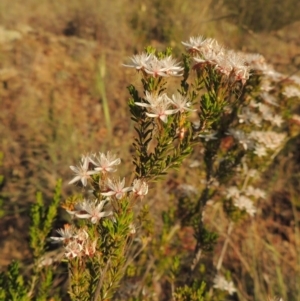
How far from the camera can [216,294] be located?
2.59 m

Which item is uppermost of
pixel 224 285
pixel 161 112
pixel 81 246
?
pixel 161 112

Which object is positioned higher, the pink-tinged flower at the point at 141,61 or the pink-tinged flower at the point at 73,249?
the pink-tinged flower at the point at 141,61

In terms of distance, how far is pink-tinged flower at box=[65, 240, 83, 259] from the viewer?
1.46m

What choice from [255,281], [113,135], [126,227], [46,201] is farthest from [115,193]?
[113,135]

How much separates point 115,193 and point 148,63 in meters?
0.40

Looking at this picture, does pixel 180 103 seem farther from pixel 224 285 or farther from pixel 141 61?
pixel 224 285

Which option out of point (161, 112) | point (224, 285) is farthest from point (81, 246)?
point (224, 285)

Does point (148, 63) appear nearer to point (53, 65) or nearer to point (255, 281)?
point (255, 281)

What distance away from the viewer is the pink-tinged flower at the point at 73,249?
146 cm

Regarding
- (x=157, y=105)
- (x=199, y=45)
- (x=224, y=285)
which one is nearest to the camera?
(x=157, y=105)

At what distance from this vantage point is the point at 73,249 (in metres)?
1.47

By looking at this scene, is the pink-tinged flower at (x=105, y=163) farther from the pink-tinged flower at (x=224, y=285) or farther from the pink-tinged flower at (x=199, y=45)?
the pink-tinged flower at (x=224, y=285)

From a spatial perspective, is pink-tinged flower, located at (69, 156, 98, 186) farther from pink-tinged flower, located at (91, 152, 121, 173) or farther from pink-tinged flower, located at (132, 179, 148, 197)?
pink-tinged flower, located at (132, 179, 148, 197)

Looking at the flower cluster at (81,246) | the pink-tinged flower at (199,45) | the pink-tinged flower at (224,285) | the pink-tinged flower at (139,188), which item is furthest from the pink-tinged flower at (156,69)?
the pink-tinged flower at (224,285)
